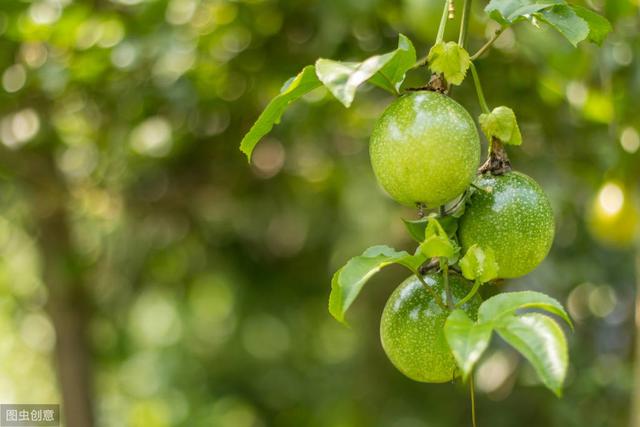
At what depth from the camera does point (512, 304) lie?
0.80 meters

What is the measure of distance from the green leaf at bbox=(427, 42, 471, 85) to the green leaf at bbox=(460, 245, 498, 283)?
19 cm

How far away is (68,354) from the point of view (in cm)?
296

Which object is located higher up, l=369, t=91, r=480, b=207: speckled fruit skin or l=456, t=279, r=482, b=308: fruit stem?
l=369, t=91, r=480, b=207: speckled fruit skin

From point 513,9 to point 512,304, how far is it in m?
0.36

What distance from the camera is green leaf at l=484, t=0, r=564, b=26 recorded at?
3.08 feet

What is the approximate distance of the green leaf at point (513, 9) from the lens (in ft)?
3.08

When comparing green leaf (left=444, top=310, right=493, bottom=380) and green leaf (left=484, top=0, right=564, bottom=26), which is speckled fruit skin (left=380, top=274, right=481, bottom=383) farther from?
green leaf (left=484, top=0, right=564, bottom=26)

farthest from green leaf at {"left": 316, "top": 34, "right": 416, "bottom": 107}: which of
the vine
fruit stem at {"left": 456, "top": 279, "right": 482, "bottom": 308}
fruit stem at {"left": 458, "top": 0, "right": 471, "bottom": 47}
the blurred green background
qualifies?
the blurred green background

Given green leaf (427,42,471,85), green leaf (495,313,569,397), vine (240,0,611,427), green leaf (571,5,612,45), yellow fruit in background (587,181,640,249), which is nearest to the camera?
green leaf (495,313,569,397)

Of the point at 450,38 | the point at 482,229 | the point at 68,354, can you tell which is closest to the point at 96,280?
the point at 68,354

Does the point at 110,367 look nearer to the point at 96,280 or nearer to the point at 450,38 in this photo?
the point at 96,280

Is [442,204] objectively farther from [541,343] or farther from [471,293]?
[541,343]

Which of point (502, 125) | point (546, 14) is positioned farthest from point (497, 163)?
point (546, 14)

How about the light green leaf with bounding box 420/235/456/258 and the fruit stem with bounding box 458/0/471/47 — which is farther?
the fruit stem with bounding box 458/0/471/47
